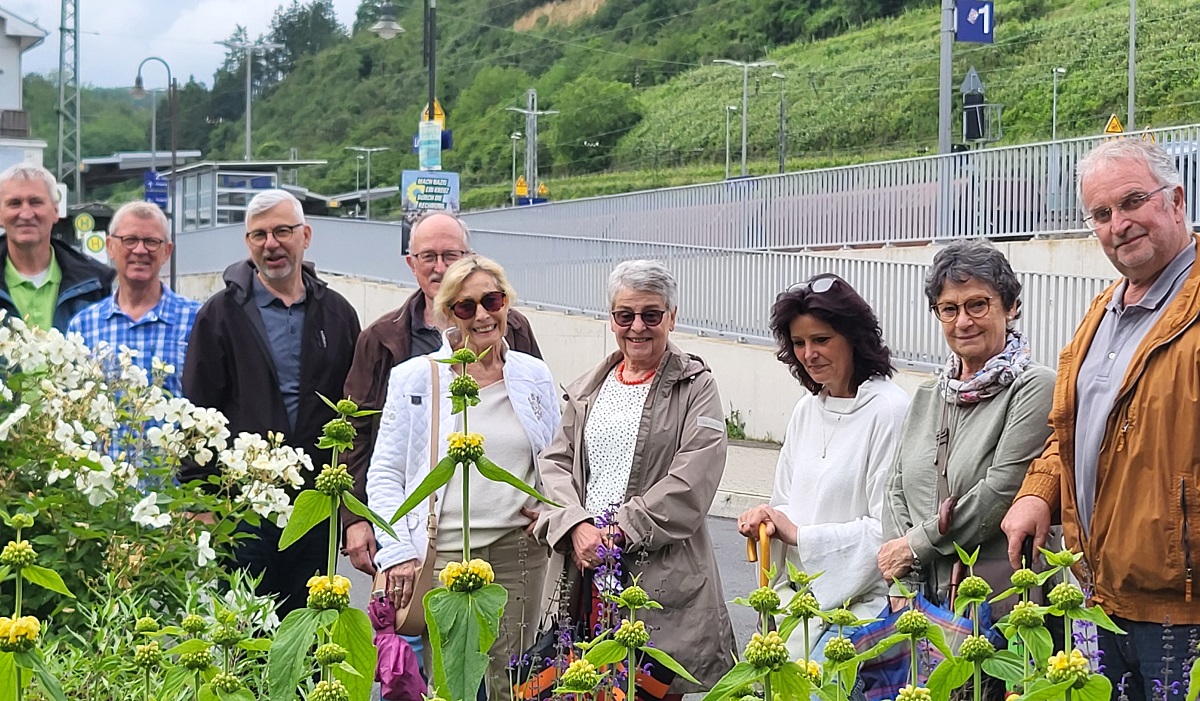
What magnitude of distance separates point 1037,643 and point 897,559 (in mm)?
1740

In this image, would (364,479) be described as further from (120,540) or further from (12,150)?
(12,150)

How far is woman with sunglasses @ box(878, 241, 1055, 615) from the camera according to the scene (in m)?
3.98

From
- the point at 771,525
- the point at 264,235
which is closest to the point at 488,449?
the point at 771,525

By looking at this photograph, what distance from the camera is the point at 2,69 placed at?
5750 centimetres

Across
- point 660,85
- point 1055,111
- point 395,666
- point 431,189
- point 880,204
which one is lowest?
point 395,666

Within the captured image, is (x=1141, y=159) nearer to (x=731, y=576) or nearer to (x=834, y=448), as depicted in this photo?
(x=834, y=448)

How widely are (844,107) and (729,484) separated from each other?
59526 millimetres

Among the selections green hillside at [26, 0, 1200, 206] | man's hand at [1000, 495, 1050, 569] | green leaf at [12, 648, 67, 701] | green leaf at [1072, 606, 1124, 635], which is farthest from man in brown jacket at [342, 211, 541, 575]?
green hillside at [26, 0, 1200, 206]

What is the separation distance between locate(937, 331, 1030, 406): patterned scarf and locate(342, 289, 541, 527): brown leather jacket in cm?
185

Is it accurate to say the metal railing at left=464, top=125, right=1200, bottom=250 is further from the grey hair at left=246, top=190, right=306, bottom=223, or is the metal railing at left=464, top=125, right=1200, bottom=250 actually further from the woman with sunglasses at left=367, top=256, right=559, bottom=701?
the woman with sunglasses at left=367, top=256, right=559, bottom=701

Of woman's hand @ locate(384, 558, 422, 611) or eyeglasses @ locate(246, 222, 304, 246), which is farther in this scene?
eyeglasses @ locate(246, 222, 304, 246)

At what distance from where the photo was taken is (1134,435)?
3582 millimetres

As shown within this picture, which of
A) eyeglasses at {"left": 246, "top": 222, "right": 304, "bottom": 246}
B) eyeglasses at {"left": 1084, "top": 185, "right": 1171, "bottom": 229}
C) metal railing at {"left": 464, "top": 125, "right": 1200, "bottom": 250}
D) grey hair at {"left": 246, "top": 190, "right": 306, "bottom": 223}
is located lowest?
eyeglasses at {"left": 246, "top": 222, "right": 304, "bottom": 246}

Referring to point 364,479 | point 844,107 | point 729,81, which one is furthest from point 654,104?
point 364,479
